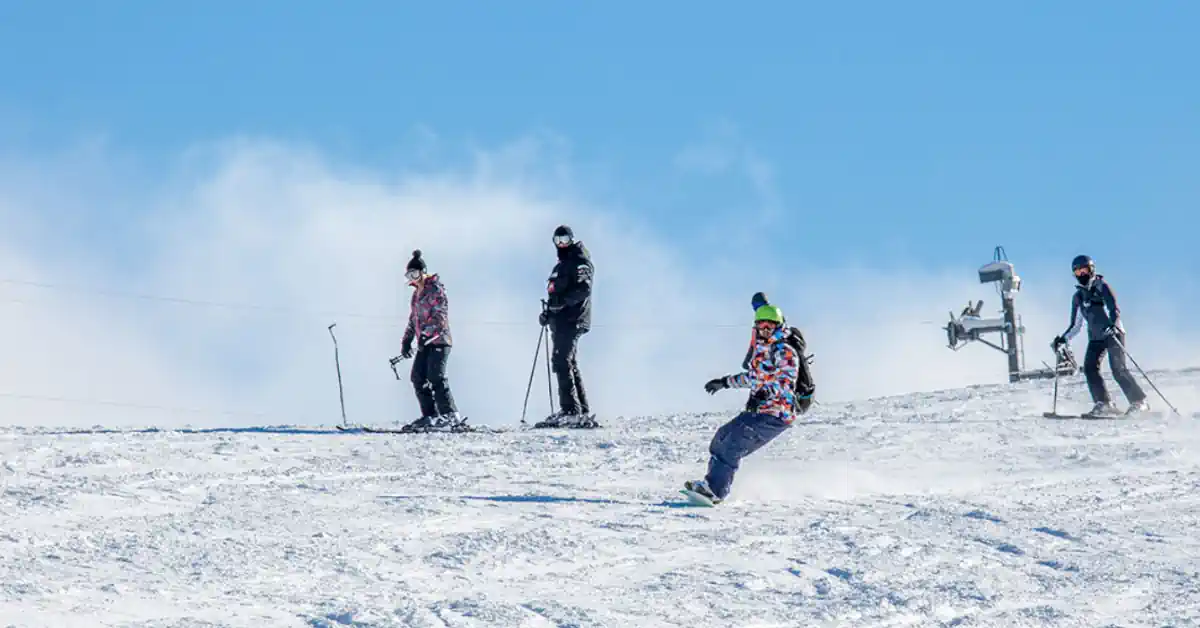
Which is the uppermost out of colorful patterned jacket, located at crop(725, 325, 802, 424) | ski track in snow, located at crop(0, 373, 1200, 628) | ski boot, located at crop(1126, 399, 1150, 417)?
colorful patterned jacket, located at crop(725, 325, 802, 424)

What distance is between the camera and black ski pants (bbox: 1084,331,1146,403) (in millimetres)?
16234

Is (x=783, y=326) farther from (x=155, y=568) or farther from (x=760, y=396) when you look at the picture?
(x=155, y=568)

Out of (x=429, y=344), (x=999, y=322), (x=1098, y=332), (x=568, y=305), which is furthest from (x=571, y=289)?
(x=999, y=322)

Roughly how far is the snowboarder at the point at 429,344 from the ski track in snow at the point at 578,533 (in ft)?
3.01

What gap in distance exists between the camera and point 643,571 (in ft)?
24.1

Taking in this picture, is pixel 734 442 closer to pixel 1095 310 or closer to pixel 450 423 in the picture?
pixel 450 423

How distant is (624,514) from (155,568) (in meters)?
3.15

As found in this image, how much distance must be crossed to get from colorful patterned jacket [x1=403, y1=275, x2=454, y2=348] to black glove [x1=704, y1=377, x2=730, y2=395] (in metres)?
4.90

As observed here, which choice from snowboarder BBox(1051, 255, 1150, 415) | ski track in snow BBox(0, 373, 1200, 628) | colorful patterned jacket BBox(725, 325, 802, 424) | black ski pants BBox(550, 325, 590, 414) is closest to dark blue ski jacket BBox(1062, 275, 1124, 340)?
snowboarder BBox(1051, 255, 1150, 415)

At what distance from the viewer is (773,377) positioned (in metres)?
10.0

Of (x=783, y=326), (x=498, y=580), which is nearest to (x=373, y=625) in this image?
(x=498, y=580)

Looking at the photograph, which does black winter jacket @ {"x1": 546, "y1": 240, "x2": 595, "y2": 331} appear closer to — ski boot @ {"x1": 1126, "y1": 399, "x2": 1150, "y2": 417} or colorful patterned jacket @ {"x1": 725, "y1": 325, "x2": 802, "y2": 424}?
colorful patterned jacket @ {"x1": 725, "y1": 325, "x2": 802, "y2": 424}

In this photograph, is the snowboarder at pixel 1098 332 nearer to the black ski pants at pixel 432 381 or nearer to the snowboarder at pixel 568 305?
the snowboarder at pixel 568 305

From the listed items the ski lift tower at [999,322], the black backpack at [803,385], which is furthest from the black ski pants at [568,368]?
the ski lift tower at [999,322]
